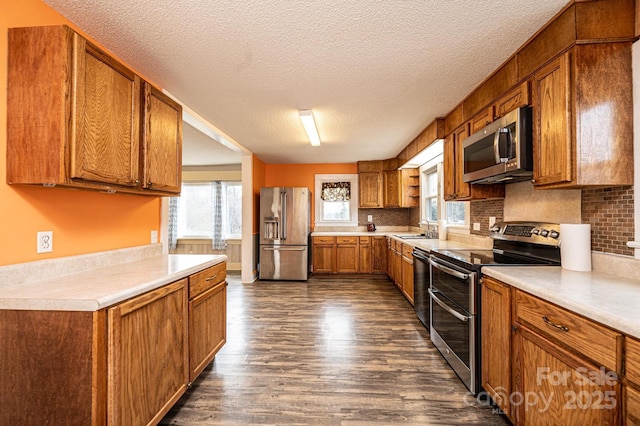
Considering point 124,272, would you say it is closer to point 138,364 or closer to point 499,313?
point 138,364

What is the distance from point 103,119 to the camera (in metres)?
1.59

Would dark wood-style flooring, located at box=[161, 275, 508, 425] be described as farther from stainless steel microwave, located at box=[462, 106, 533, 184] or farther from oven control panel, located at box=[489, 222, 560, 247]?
stainless steel microwave, located at box=[462, 106, 533, 184]

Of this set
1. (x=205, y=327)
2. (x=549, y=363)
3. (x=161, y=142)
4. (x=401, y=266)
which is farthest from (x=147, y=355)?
(x=401, y=266)

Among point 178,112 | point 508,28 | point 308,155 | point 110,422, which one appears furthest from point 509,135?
point 308,155

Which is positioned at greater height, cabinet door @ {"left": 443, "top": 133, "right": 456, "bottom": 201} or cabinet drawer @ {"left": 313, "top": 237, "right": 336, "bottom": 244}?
cabinet door @ {"left": 443, "top": 133, "right": 456, "bottom": 201}

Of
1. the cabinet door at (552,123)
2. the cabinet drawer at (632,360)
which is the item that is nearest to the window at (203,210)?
the cabinet door at (552,123)

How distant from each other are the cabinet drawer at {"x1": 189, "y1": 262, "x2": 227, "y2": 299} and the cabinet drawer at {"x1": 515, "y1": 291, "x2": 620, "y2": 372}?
1.92 m

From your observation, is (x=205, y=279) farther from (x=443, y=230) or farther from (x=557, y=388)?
(x=443, y=230)

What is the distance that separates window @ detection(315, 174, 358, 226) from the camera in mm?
6172

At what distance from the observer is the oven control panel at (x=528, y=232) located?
6.36ft

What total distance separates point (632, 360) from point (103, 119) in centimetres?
254

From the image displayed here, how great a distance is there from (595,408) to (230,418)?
177 centimetres

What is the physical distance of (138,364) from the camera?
53.7 inches

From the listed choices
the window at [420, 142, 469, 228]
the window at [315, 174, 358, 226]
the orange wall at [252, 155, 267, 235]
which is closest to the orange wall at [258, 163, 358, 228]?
the window at [315, 174, 358, 226]
